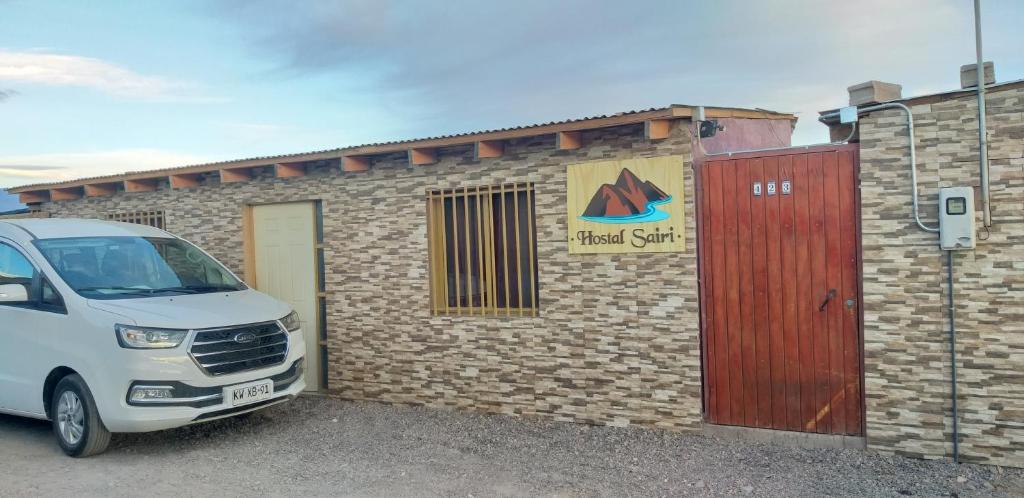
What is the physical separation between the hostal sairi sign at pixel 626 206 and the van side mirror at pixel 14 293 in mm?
5030

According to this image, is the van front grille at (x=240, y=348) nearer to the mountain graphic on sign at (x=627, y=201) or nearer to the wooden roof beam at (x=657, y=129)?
the mountain graphic on sign at (x=627, y=201)

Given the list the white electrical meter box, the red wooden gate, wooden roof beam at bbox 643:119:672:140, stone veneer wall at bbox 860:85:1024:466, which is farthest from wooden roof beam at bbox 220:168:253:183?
the white electrical meter box

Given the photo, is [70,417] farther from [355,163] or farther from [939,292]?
[939,292]

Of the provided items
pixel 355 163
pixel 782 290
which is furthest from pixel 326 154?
pixel 782 290

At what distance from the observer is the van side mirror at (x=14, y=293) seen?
6.74m

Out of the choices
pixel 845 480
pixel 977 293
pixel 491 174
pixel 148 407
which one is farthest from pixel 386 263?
pixel 977 293

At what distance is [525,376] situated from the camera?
7.85 metres

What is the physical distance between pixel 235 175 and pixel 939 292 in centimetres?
795

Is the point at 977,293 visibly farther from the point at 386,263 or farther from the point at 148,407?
the point at 148,407

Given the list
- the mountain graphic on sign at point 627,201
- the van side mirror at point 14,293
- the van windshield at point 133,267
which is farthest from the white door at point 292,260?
the mountain graphic on sign at point 627,201

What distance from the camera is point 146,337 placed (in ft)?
20.7

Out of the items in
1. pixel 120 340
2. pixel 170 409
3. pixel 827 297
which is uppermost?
pixel 827 297

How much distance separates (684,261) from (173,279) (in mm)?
4946

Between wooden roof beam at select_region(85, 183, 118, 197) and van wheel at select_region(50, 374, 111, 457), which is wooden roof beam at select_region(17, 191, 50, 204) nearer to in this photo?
wooden roof beam at select_region(85, 183, 118, 197)
